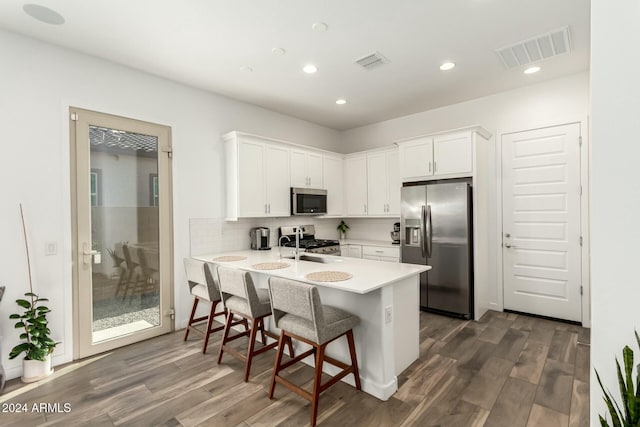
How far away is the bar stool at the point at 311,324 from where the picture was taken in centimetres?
200

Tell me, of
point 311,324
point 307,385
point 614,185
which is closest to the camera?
point 614,185

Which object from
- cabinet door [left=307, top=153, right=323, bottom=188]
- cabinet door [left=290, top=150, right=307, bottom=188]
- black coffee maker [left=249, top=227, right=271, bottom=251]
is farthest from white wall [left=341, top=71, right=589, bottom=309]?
black coffee maker [left=249, top=227, right=271, bottom=251]

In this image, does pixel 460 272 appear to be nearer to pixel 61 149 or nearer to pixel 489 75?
pixel 489 75

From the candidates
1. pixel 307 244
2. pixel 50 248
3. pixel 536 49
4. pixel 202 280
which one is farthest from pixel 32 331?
pixel 536 49

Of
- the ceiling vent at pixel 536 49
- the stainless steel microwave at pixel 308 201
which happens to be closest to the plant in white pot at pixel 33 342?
the stainless steel microwave at pixel 308 201

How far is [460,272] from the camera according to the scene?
3.88 metres

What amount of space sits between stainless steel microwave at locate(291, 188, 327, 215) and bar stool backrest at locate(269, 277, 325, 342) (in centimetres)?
242

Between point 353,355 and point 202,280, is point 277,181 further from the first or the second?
point 353,355

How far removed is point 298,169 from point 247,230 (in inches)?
47.4

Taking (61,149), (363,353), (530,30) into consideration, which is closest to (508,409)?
(363,353)

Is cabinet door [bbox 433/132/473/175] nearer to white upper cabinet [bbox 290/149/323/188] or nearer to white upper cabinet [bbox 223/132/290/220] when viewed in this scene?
white upper cabinet [bbox 290/149/323/188]

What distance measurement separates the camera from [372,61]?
3182 millimetres

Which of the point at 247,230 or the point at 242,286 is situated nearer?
the point at 242,286

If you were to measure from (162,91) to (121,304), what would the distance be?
2400mm
